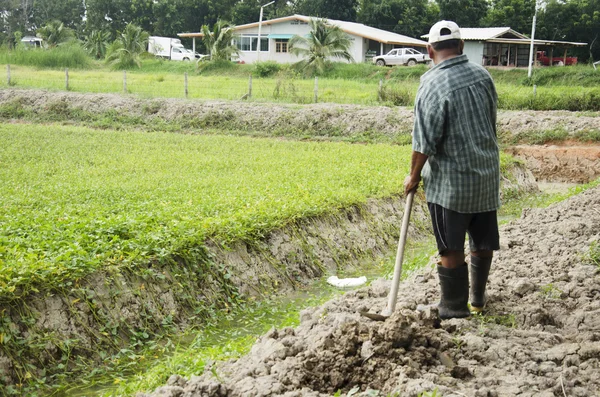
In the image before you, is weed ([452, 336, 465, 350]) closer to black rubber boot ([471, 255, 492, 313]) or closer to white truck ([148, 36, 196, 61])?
black rubber boot ([471, 255, 492, 313])

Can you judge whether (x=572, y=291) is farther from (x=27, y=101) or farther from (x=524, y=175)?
(x=27, y=101)

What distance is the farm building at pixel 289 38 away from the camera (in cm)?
5031

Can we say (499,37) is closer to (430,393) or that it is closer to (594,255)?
(594,255)

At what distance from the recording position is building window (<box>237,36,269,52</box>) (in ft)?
177

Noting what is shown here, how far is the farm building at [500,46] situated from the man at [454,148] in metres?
41.2

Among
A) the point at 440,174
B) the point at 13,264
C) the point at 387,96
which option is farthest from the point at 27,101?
the point at 440,174

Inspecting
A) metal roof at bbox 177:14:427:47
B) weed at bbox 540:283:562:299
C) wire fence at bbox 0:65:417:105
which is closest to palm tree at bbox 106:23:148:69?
metal roof at bbox 177:14:427:47

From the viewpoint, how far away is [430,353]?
5.00 m

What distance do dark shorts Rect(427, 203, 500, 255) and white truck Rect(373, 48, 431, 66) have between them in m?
42.9

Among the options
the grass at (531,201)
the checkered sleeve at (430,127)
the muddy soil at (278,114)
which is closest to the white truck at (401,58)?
the muddy soil at (278,114)

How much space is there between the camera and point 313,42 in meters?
42.9

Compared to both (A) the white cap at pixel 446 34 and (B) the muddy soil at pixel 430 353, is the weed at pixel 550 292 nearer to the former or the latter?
(B) the muddy soil at pixel 430 353

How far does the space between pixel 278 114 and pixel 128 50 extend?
82.9 feet

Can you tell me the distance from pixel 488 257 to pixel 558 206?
648 centimetres
